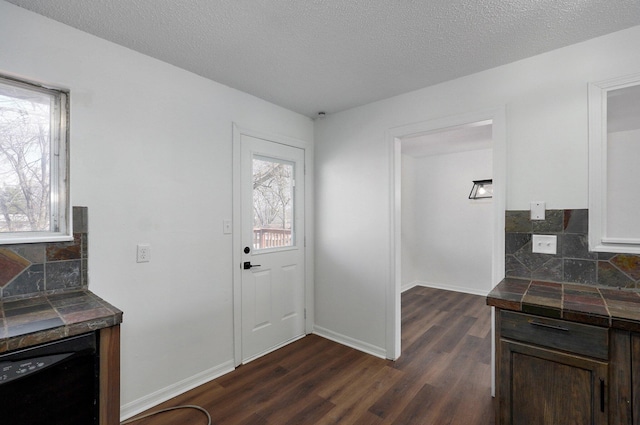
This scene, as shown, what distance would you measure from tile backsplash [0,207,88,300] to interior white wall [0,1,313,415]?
0.20 ft

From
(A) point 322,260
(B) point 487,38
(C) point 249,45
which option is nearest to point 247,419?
(A) point 322,260

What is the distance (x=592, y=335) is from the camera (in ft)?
4.48

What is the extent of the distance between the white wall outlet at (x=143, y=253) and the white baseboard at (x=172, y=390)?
924mm

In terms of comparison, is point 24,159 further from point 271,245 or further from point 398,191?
point 398,191

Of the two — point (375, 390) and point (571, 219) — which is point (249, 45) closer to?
point (571, 219)

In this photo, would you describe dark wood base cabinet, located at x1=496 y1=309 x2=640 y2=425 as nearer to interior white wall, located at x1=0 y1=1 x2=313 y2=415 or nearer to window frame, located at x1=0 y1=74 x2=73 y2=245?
interior white wall, located at x1=0 y1=1 x2=313 y2=415

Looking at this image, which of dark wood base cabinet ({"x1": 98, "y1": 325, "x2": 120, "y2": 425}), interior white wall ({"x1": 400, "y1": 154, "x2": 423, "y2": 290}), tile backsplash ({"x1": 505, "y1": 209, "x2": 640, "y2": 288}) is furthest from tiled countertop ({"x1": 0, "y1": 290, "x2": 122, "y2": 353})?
interior white wall ({"x1": 400, "y1": 154, "x2": 423, "y2": 290})

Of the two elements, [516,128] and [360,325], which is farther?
[360,325]

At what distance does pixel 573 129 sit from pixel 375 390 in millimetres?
2236

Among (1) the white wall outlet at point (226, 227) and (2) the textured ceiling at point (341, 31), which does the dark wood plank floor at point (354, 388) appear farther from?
(2) the textured ceiling at point (341, 31)

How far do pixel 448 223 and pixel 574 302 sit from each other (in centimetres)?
368

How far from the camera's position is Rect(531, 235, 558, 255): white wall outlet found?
195cm

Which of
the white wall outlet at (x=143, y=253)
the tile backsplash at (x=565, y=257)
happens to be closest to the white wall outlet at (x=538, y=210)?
the tile backsplash at (x=565, y=257)

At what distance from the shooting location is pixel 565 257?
6.27 ft
